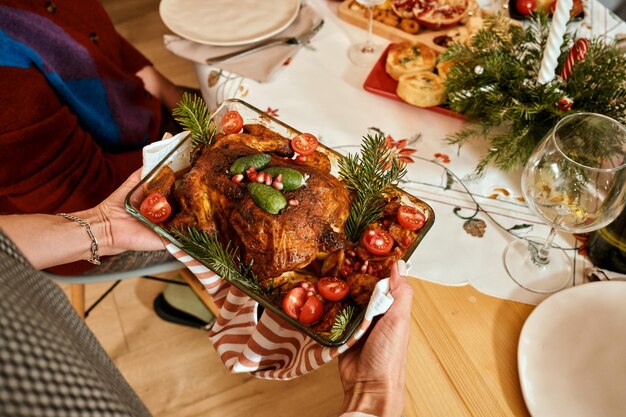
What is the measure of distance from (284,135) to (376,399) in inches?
20.1

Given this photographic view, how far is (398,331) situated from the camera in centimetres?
76

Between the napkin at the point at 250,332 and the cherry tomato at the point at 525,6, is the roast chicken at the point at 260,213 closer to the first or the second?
the napkin at the point at 250,332

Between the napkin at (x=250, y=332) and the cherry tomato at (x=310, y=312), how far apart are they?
0.05 metres

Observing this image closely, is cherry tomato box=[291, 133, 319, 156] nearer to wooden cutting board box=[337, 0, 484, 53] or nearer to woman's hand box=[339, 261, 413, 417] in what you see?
woman's hand box=[339, 261, 413, 417]

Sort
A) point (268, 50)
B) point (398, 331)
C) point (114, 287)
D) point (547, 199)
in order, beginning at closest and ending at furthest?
point (398, 331), point (547, 199), point (268, 50), point (114, 287)

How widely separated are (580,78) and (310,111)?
0.58 meters

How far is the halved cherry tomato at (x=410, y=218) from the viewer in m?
0.82

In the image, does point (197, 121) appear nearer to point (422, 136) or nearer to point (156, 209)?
point (156, 209)

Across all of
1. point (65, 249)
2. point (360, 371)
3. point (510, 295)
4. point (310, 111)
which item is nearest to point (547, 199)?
point (510, 295)

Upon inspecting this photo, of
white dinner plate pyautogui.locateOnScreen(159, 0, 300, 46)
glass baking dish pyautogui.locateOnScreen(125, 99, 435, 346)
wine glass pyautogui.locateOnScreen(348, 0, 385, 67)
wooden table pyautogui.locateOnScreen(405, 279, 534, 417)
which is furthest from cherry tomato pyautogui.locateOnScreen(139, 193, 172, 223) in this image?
wine glass pyautogui.locateOnScreen(348, 0, 385, 67)

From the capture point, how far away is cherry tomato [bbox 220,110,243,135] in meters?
0.95

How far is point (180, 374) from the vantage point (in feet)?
5.90

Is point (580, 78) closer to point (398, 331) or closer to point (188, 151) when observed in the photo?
point (398, 331)

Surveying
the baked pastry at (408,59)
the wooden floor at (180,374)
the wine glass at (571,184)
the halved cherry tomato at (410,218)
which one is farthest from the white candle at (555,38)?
the wooden floor at (180,374)
